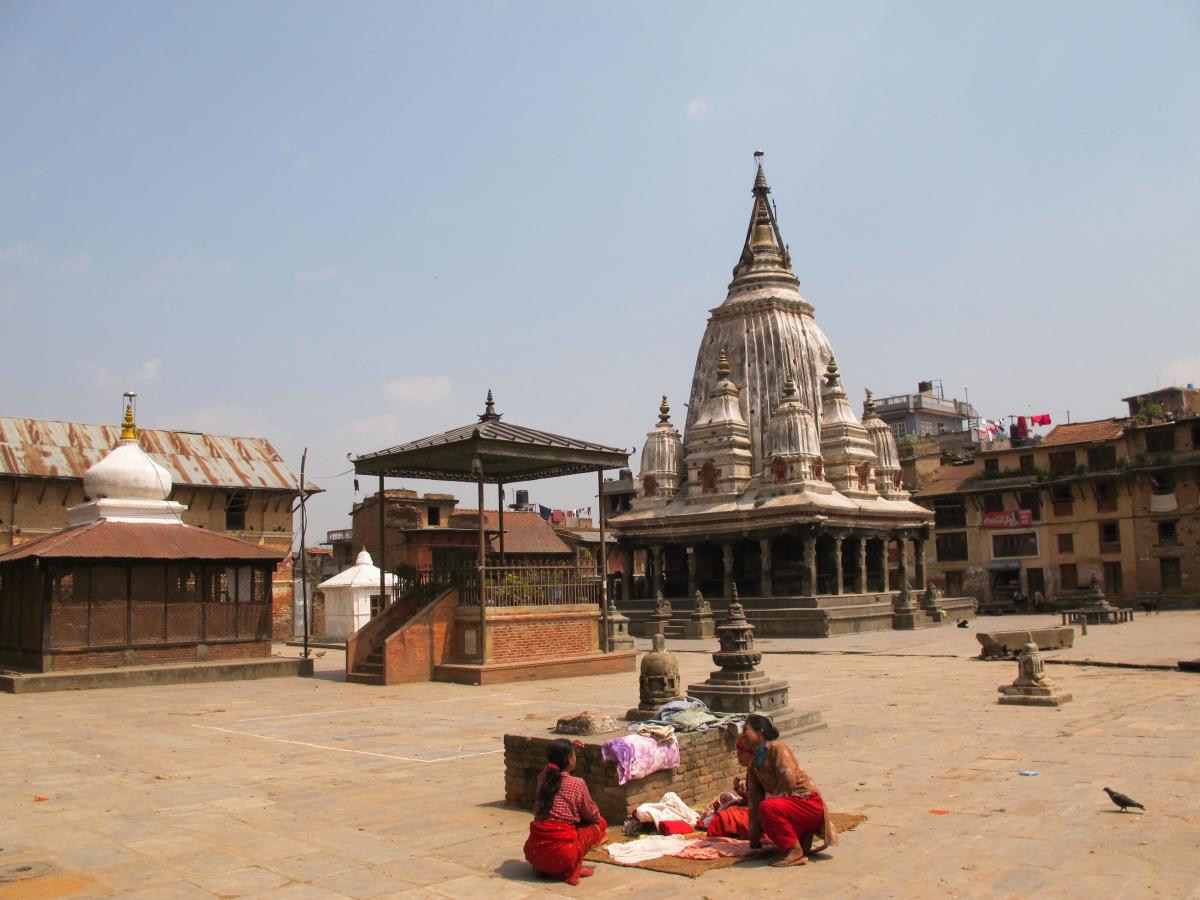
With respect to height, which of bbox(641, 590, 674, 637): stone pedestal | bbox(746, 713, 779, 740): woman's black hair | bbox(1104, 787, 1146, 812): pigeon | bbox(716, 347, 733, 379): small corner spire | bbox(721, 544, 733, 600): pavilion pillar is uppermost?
bbox(716, 347, 733, 379): small corner spire

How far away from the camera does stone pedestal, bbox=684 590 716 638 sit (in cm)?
3688

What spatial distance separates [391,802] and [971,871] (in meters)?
5.12

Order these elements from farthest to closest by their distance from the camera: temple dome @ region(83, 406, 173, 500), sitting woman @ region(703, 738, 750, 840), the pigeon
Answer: temple dome @ region(83, 406, 173, 500)
the pigeon
sitting woman @ region(703, 738, 750, 840)

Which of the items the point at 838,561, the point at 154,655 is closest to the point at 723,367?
the point at 838,561

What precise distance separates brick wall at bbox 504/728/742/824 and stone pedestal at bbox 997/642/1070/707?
23.9ft

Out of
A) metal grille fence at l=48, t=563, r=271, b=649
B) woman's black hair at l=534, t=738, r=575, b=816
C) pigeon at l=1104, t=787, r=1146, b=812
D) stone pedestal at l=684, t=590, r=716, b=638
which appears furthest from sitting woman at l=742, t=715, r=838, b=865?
stone pedestal at l=684, t=590, r=716, b=638

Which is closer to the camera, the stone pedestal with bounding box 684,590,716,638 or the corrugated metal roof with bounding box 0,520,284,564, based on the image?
the corrugated metal roof with bounding box 0,520,284,564

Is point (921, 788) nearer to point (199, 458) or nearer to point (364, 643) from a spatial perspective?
point (364, 643)

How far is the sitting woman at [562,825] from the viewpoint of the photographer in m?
7.03

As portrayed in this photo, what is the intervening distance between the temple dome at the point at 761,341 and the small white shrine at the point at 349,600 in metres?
17.0

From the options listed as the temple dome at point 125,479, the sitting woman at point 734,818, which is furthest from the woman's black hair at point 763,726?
the temple dome at point 125,479

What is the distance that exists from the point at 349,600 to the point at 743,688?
26.2 m

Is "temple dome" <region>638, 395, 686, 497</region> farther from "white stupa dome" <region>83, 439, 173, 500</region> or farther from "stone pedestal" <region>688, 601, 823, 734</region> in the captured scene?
"stone pedestal" <region>688, 601, 823, 734</region>

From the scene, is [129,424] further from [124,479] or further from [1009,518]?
[1009,518]
